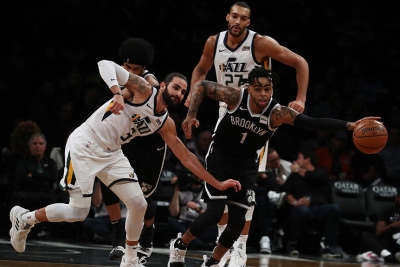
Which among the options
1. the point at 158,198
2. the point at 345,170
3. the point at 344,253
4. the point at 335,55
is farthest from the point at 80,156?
the point at 335,55

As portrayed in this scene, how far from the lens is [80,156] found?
7.11 metres

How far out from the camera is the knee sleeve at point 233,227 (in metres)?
7.37

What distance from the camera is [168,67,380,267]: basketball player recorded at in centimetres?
730

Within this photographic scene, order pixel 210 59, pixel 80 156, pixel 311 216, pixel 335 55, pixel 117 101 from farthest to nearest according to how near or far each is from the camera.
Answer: pixel 335 55
pixel 311 216
pixel 210 59
pixel 80 156
pixel 117 101

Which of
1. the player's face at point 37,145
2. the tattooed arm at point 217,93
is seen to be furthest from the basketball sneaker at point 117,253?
the player's face at point 37,145

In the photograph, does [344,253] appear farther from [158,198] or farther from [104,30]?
[104,30]

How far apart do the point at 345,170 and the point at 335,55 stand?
292 centimetres

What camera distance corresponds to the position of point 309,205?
11773mm

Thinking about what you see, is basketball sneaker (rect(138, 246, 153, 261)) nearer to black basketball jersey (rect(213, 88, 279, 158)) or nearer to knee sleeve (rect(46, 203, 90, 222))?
knee sleeve (rect(46, 203, 90, 222))

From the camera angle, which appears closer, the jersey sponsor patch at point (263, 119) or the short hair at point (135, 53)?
the jersey sponsor patch at point (263, 119)

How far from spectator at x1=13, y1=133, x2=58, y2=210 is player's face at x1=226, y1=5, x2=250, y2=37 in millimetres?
4209

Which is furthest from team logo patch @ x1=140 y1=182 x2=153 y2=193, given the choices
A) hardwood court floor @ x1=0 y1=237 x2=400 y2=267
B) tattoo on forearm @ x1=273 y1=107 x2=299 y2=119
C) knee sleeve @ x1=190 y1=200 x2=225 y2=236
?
tattoo on forearm @ x1=273 y1=107 x2=299 y2=119

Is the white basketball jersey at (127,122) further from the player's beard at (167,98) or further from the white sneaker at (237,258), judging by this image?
the white sneaker at (237,258)

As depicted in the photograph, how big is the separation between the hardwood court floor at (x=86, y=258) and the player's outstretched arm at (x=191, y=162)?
1374 mm
